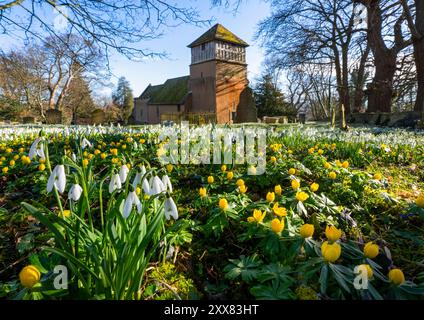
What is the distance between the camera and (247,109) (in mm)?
20859

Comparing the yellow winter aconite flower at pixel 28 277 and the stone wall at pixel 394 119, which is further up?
the stone wall at pixel 394 119

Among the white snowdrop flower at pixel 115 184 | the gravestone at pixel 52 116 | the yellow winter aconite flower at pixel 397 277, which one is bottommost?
the yellow winter aconite flower at pixel 397 277

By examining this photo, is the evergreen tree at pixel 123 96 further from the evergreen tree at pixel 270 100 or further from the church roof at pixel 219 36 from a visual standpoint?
the evergreen tree at pixel 270 100

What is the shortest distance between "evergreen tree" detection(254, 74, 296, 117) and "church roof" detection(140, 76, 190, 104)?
1044cm

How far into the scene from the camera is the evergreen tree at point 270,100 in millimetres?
33281

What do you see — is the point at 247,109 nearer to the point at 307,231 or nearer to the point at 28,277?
the point at 307,231

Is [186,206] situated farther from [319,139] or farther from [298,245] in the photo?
[319,139]

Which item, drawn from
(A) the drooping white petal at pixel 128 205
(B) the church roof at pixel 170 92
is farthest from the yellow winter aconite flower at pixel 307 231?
(B) the church roof at pixel 170 92

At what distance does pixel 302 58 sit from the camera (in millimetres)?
Result: 15852

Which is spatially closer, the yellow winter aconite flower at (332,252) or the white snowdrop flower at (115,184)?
the yellow winter aconite flower at (332,252)

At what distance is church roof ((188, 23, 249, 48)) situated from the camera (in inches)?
1214

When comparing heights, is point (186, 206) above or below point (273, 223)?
below
